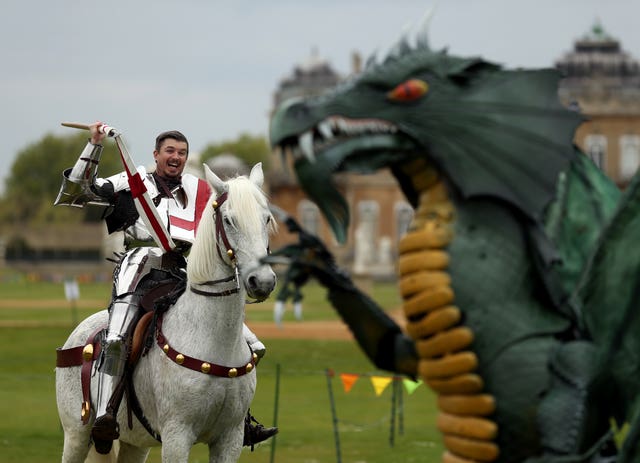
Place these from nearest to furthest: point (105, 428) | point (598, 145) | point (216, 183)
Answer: point (216, 183) < point (105, 428) < point (598, 145)

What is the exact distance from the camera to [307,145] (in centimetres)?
541

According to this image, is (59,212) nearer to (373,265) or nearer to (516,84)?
(373,265)

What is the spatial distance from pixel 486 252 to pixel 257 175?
331cm

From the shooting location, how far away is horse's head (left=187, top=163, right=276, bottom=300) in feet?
26.5

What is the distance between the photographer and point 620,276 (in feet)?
18.9

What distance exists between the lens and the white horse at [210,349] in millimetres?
8344

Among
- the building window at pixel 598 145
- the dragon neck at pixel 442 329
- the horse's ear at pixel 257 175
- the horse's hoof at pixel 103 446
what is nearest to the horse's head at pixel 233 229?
the horse's ear at pixel 257 175

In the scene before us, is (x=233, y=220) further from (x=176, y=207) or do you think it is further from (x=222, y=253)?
(x=176, y=207)

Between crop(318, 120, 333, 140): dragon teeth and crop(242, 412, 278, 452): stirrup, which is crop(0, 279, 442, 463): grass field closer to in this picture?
crop(242, 412, 278, 452): stirrup

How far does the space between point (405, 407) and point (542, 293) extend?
1538 cm

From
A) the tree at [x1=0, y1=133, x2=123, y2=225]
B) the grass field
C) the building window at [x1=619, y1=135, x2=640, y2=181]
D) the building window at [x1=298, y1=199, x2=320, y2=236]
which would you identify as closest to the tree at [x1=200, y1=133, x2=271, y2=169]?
the tree at [x1=0, y1=133, x2=123, y2=225]


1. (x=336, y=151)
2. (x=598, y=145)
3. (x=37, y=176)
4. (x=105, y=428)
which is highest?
(x=336, y=151)

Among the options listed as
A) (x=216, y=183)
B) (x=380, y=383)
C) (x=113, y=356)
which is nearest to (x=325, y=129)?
(x=216, y=183)

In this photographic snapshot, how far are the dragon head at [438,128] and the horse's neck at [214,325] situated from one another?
3079 millimetres
